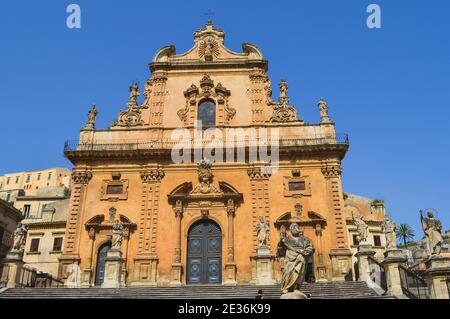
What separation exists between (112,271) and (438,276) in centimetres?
1335

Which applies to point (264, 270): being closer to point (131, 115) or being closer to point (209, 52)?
point (131, 115)

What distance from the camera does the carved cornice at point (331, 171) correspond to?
81.5ft

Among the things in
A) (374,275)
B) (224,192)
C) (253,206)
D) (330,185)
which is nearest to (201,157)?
(224,192)

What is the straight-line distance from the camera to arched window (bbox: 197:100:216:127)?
88.9 ft

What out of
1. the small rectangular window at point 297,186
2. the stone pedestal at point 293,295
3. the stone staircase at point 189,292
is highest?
the small rectangular window at point 297,186

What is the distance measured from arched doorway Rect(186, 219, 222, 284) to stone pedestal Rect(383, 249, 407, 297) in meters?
8.90

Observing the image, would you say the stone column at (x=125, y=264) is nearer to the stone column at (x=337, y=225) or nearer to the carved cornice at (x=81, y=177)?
the carved cornice at (x=81, y=177)

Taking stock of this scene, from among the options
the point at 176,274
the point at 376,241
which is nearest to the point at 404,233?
the point at 376,241

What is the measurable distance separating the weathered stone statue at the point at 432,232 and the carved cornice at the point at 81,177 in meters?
17.3

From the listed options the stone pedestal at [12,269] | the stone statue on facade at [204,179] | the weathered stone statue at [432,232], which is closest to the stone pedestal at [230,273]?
the stone statue on facade at [204,179]

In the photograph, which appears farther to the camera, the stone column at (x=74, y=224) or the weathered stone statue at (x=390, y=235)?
the stone column at (x=74, y=224)

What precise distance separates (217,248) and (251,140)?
6.38m

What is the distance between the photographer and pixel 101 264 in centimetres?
2392

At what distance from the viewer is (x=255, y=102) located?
27.3 meters
